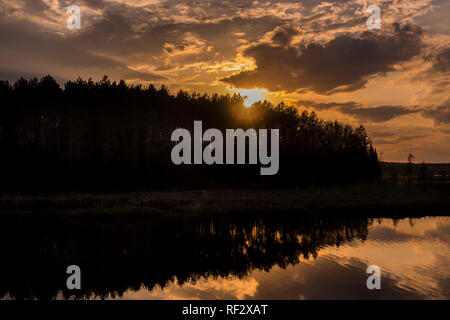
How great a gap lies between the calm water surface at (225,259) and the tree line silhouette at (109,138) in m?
21.6

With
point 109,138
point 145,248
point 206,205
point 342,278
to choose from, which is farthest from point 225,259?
point 109,138

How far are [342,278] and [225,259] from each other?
6295 millimetres

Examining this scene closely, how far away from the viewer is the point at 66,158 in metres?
54.3

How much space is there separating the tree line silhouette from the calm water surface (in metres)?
21.6

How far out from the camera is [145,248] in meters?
21.6

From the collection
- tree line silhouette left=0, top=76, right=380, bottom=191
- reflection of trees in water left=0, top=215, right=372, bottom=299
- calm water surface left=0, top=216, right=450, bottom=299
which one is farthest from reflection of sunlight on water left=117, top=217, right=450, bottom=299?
tree line silhouette left=0, top=76, right=380, bottom=191

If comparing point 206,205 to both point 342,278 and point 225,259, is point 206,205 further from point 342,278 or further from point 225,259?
point 342,278

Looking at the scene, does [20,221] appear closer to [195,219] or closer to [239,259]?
[195,219]

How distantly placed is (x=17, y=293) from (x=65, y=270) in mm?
3154

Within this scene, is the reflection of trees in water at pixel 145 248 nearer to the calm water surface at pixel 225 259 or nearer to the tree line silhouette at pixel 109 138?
the calm water surface at pixel 225 259

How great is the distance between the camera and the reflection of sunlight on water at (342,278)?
1429 cm

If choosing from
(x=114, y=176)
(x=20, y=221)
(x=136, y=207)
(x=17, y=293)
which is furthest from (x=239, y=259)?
(x=114, y=176)

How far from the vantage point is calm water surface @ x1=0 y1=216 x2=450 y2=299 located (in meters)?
14.8

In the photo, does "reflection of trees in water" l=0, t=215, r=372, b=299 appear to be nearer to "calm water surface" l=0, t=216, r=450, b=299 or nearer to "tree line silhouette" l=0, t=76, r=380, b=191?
"calm water surface" l=0, t=216, r=450, b=299
